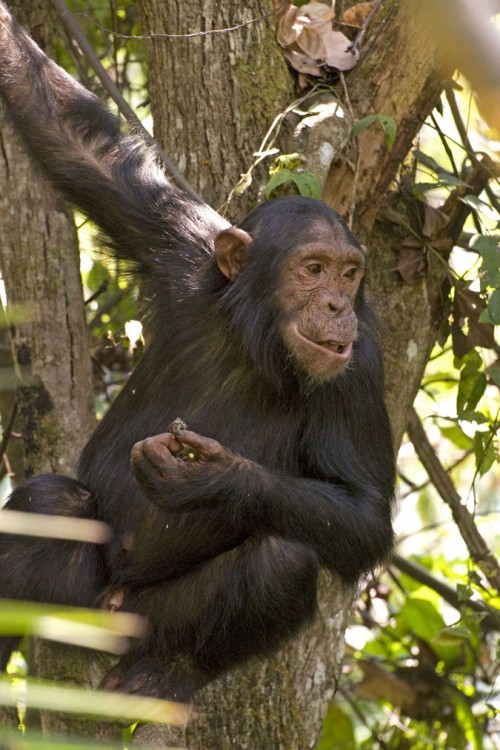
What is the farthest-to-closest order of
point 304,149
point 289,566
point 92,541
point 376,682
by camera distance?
point 376,682 → point 304,149 → point 92,541 → point 289,566

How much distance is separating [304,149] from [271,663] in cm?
227

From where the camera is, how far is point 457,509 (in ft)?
16.5

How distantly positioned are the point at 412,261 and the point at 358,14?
122 centimetres

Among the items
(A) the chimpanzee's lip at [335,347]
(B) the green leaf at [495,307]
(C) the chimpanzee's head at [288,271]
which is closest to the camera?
(A) the chimpanzee's lip at [335,347]

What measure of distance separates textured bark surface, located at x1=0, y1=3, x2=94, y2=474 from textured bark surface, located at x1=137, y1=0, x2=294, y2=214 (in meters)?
0.89

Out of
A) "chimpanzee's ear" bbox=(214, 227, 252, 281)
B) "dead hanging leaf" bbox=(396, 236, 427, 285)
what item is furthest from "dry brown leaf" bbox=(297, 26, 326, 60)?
"chimpanzee's ear" bbox=(214, 227, 252, 281)

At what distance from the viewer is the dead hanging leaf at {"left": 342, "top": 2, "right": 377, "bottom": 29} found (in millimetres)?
4590

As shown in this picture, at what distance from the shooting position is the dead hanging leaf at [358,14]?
181 inches

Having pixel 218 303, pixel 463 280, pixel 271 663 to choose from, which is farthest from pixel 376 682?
pixel 218 303

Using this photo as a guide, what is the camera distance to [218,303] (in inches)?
152

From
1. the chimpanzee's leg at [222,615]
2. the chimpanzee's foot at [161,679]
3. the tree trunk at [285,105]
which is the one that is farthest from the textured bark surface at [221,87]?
the chimpanzee's foot at [161,679]

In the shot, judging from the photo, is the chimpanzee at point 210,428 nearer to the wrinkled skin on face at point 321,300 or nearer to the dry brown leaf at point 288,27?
the wrinkled skin on face at point 321,300

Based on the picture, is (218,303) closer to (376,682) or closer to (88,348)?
(88,348)

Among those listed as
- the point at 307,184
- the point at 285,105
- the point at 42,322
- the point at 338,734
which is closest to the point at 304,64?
the point at 285,105
